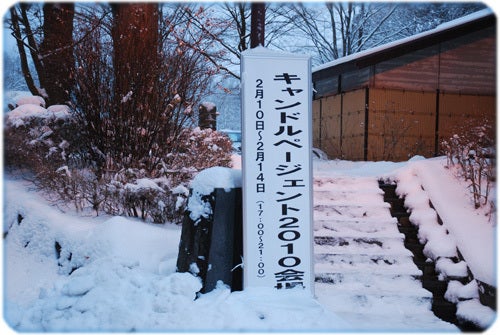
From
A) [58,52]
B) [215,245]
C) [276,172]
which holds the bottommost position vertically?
[215,245]

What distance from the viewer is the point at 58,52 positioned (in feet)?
23.7

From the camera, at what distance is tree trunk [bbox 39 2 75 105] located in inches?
273

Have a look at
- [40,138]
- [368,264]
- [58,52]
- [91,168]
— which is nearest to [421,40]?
[368,264]

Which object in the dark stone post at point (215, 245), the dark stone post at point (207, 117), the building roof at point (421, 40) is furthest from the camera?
the building roof at point (421, 40)

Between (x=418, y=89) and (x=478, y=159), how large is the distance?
7.18 meters

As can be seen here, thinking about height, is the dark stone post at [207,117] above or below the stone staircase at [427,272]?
above

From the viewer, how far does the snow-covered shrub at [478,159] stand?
5.73 metres

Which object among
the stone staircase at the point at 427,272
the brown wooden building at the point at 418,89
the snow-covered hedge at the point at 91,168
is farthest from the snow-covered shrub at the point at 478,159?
the brown wooden building at the point at 418,89

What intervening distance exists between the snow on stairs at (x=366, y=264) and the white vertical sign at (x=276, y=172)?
69 cm

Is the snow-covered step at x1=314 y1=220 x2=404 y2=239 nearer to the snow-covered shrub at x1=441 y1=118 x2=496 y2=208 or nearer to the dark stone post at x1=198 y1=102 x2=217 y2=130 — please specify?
the snow-covered shrub at x1=441 y1=118 x2=496 y2=208

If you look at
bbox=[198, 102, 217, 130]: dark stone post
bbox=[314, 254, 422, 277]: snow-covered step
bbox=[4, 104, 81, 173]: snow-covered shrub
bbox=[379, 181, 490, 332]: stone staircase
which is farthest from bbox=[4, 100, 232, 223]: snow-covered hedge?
bbox=[198, 102, 217, 130]: dark stone post

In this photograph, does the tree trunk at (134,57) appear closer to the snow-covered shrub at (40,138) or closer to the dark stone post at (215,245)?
the snow-covered shrub at (40,138)

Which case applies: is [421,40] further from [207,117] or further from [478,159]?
[478,159]

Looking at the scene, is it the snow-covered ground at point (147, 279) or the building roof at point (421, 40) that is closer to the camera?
the snow-covered ground at point (147, 279)
